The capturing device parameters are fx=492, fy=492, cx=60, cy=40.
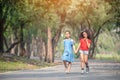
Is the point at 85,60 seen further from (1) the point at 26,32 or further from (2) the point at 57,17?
(1) the point at 26,32

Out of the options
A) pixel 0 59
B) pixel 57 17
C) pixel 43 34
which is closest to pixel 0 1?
pixel 0 59

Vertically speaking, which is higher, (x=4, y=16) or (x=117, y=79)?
(x=4, y=16)

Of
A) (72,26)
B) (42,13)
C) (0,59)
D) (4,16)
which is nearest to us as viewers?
(0,59)

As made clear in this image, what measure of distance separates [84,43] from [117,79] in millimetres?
4719

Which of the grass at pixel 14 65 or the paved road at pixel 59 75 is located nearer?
the paved road at pixel 59 75

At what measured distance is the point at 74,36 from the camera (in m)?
85.2

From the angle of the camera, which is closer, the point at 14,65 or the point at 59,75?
the point at 59,75

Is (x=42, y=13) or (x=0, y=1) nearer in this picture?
(x=0, y=1)

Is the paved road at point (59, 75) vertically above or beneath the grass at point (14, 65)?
above

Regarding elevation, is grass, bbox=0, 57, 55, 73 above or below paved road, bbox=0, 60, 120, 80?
below

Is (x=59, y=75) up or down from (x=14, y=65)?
up

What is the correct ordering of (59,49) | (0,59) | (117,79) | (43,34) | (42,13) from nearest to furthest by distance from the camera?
(117,79)
(0,59)
(42,13)
(43,34)
(59,49)

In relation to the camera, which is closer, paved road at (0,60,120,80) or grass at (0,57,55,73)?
paved road at (0,60,120,80)

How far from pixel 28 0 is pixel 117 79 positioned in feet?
84.8
